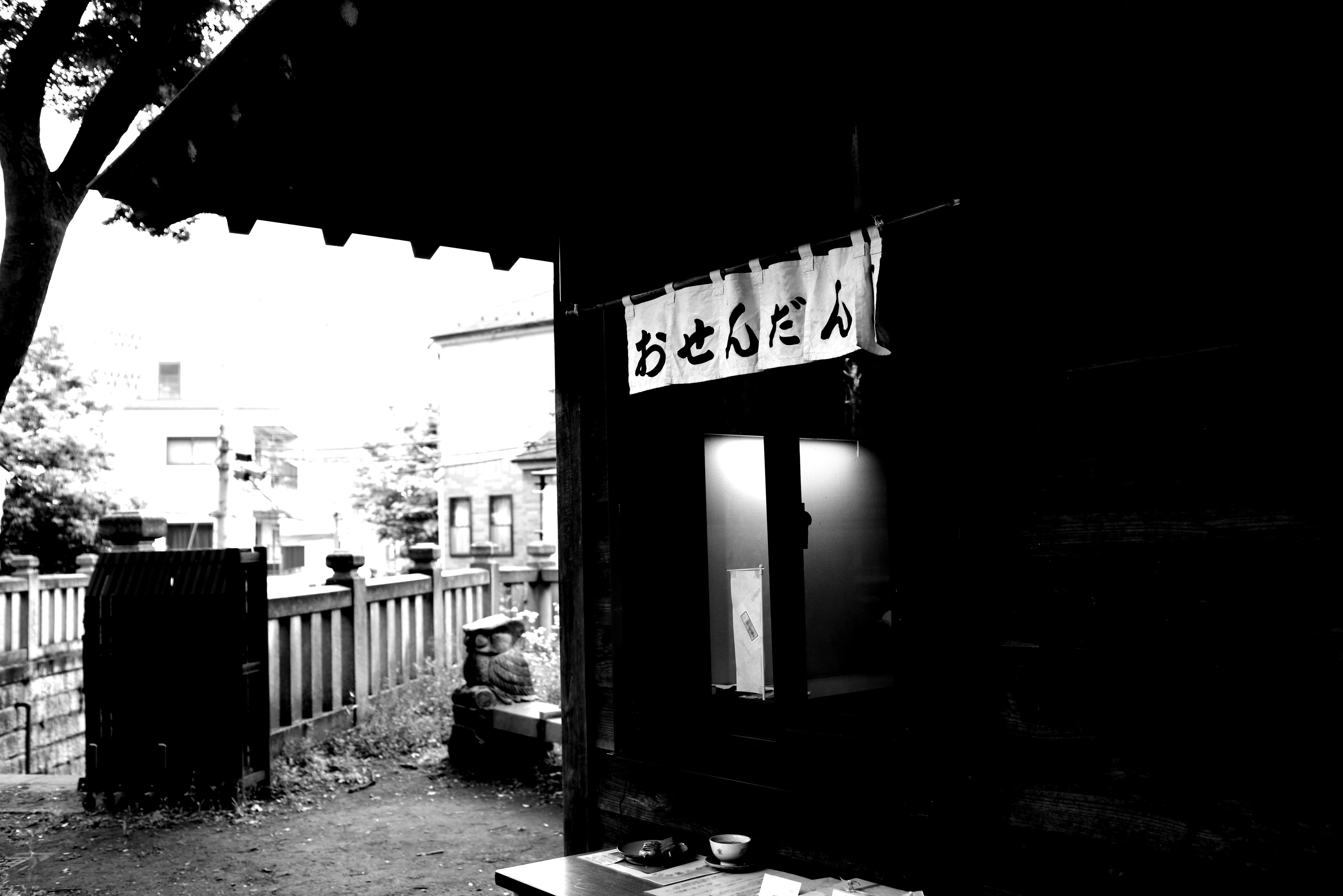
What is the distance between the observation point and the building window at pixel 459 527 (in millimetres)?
36438

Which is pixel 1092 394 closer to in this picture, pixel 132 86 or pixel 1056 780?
pixel 1056 780

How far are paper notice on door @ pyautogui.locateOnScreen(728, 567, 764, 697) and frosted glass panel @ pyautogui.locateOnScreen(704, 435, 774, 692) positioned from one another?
2 cm

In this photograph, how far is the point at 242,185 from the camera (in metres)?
5.56

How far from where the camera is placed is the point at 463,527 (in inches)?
1446

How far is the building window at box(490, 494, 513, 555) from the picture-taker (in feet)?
115

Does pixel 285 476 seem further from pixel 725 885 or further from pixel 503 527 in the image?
pixel 725 885

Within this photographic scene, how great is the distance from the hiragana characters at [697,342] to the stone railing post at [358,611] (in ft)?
25.0

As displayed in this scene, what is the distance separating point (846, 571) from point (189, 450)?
137ft

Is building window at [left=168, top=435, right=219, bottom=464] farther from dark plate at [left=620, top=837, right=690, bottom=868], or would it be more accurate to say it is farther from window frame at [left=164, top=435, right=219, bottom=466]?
dark plate at [left=620, top=837, right=690, bottom=868]

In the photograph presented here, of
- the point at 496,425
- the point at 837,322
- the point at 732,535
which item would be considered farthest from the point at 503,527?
the point at 837,322

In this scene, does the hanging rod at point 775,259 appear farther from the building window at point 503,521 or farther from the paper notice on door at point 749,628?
the building window at point 503,521

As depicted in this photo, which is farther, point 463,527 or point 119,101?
point 463,527

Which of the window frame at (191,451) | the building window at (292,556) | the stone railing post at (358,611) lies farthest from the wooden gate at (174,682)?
the building window at (292,556)

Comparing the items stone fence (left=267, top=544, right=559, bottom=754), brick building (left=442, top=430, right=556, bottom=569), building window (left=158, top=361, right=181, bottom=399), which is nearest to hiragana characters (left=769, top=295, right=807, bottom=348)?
stone fence (left=267, top=544, right=559, bottom=754)
